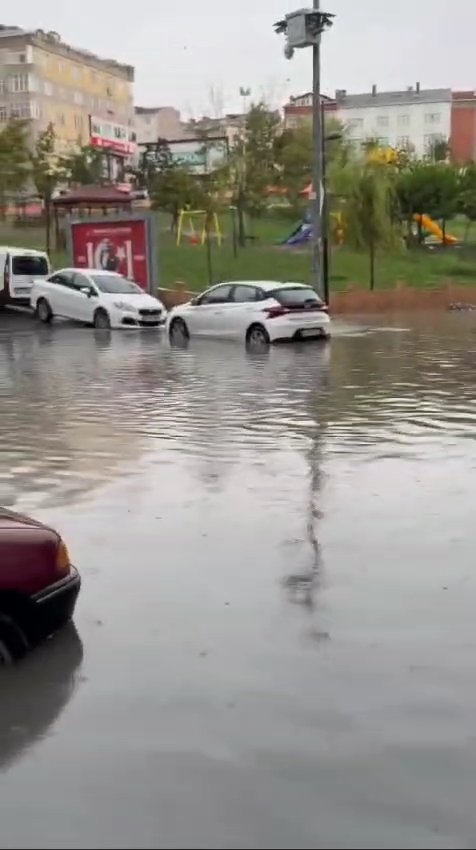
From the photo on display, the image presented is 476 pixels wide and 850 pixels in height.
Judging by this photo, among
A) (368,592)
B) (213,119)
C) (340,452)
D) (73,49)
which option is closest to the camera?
(368,592)

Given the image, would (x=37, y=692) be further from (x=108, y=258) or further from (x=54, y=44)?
(x=54, y=44)

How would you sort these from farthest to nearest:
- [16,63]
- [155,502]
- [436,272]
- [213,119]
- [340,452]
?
[16,63]
[213,119]
[436,272]
[340,452]
[155,502]

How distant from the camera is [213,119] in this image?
225 ft

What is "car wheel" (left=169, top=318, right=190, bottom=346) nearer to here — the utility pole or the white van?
the utility pole

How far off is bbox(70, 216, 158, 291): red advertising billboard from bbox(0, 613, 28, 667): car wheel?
27.4m

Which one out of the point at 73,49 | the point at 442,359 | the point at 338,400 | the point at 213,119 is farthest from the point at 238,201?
the point at 73,49

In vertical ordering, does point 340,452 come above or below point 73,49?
below

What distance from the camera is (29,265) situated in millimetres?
30406

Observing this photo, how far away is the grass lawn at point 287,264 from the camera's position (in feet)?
138

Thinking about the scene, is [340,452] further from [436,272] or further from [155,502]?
[436,272]

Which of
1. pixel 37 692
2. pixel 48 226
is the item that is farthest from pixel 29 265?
pixel 37 692

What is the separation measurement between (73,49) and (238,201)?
58.4 metres

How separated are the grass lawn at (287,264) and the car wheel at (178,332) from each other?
1490 cm

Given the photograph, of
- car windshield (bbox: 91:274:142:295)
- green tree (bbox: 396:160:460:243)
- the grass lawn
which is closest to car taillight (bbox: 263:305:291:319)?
car windshield (bbox: 91:274:142:295)
